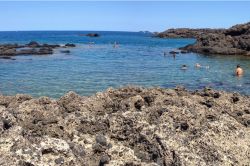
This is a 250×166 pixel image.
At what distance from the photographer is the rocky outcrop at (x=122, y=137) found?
620 centimetres

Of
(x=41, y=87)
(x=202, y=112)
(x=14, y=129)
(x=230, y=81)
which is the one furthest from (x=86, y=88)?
(x=14, y=129)

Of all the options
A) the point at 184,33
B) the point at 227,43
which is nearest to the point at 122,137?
the point at 227,43

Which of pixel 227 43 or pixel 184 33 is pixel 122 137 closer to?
pixel 227 43

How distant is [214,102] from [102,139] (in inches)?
169

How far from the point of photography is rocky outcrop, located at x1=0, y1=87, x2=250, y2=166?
620 cm

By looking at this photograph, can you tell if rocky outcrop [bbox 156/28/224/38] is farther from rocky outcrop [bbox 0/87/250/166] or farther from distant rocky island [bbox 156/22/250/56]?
rocky outcrop [bbox 0/87/250/166]

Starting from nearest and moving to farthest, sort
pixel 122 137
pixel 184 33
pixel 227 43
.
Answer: pixel 122 137, pixel 227 43, pixel 184 33

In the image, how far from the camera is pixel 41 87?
28359mm

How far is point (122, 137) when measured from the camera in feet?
25.6

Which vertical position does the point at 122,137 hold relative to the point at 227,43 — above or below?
above

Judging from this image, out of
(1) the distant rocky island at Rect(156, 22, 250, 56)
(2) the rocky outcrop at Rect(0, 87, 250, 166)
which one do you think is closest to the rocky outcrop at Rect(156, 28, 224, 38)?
(1) the distant rocky island at Rect(156, 22, 250, 56)

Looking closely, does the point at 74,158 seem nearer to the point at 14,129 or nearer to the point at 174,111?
the point at 14,129

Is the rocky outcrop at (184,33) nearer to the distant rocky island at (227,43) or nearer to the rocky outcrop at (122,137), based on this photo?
the distant rocky island at (227,43)

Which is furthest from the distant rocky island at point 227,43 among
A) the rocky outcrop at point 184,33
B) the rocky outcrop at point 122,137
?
the rocky outcrop at point 184,33
